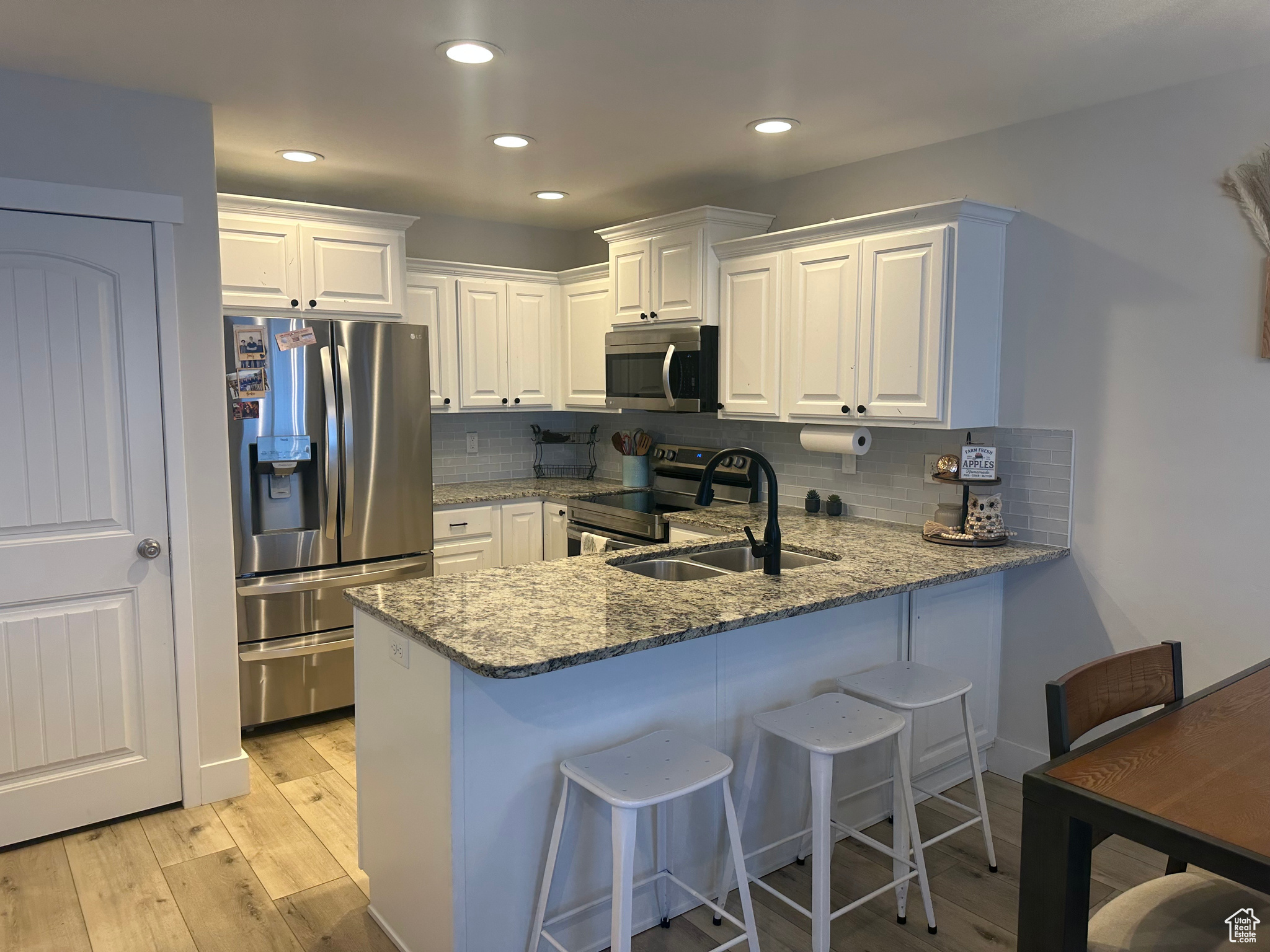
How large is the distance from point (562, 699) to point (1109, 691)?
1187 mm

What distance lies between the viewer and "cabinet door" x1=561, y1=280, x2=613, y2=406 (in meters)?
4.66

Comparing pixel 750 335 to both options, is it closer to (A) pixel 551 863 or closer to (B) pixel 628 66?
(B) pixel 628 66

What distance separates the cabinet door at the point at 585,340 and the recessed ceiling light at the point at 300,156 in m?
1.54

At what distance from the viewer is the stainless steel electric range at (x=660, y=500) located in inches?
158

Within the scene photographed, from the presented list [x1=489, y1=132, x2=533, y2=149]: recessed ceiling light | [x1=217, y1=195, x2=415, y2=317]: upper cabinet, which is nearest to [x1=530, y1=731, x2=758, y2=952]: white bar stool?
[x1=489, y1=132, x2=533, y2=149]: recessed ceiling light

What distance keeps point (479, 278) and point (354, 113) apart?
1682mm

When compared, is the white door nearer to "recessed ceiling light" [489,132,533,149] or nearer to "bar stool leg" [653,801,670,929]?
"recessed ceiling light" [489,132,533,149]

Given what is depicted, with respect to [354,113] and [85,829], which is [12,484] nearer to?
[85,829]

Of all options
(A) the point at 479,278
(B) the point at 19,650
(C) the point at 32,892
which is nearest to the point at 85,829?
(C) the point at 32,892

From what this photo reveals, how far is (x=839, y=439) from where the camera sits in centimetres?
347

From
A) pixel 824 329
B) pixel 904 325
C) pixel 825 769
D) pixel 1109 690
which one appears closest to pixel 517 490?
pixel 824 329

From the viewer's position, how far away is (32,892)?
2482mm

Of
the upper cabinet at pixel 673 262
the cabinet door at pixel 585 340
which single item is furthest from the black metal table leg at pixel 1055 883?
the cabinet door at pixel 585 340

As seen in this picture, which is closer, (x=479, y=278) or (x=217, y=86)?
(x=217, y=86)
